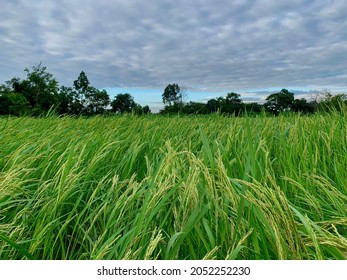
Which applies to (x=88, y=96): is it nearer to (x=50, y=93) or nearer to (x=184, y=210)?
(x=50, y=93)

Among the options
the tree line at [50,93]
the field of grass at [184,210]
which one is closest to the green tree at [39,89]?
the tree line at [50,93]

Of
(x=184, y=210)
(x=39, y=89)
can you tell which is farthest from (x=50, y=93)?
(x=184, y=210)

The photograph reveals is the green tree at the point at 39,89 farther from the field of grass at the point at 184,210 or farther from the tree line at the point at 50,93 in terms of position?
the field of grass at the point at 184,210

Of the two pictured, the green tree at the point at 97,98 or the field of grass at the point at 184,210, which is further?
the green tree at the point at 97,98

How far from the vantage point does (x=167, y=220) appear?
4.66ft

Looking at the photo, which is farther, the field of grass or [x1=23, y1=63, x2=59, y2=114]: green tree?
[x1=23, y1=63, x2=59, y2=114]: green tree

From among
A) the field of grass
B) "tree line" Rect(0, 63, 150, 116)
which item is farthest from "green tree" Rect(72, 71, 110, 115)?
the field of grass

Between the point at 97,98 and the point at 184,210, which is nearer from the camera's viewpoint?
the point at 184,210

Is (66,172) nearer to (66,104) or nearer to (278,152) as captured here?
(278,152)

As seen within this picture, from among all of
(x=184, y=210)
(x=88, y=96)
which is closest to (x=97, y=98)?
(x=88, y=96)

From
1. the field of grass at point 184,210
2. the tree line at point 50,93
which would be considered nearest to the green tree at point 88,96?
the tree line at point 50,93

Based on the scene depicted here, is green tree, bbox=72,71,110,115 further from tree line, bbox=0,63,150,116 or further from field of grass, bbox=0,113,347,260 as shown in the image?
field of grass, bbox=0,113,347,260

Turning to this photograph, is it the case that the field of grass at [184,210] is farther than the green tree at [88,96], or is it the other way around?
the green tree at [88,96]

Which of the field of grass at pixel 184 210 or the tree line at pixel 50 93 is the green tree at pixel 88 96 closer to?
the tree line at pixel 50 93
